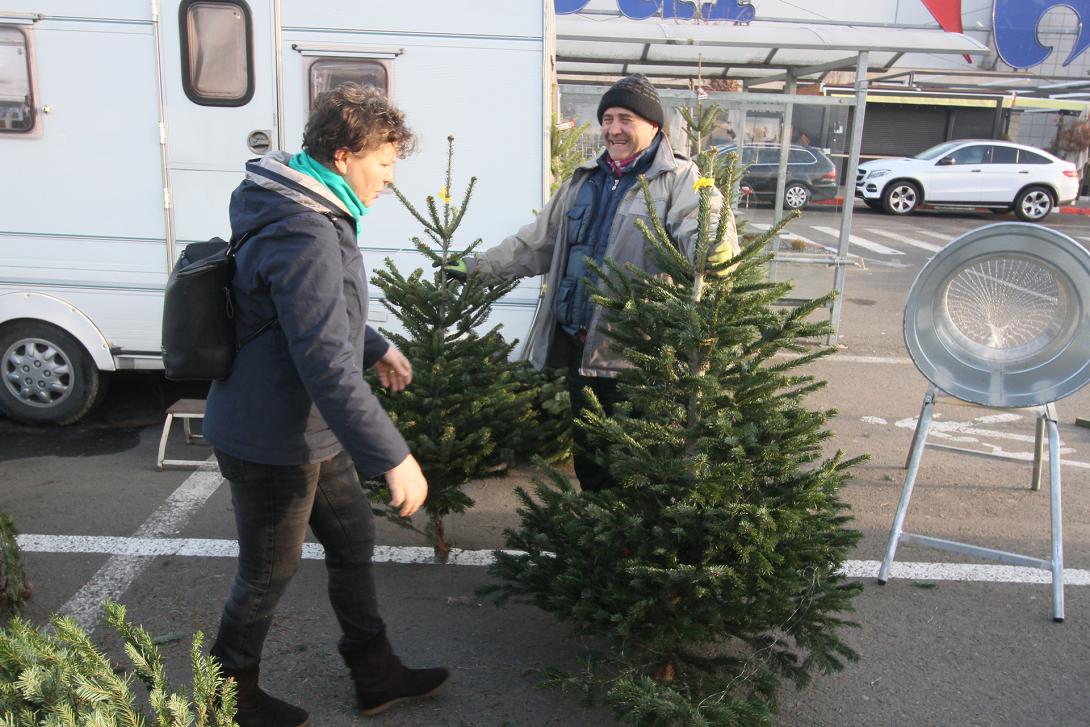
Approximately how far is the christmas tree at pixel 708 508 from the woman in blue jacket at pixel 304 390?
2.25 feet

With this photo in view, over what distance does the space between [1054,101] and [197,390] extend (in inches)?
977

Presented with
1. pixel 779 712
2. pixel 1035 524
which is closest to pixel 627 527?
pixel 779 712

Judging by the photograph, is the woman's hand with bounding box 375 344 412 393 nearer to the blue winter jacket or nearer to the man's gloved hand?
the blue winter jacket

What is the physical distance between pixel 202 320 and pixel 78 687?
39.5 inches

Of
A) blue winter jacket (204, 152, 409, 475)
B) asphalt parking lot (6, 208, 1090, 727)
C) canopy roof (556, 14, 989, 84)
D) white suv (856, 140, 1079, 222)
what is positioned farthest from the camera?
white suv (856, 140, 1079, 222)

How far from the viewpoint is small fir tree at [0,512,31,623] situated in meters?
3.44

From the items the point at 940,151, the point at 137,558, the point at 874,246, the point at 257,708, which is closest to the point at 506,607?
the point at 257,708

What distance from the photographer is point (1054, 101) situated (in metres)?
24.1

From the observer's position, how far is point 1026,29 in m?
23.6

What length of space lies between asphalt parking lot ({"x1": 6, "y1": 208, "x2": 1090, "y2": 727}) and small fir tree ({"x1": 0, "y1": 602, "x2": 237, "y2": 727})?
1.17 m

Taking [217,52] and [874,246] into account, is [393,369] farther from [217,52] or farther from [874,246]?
[874,246]

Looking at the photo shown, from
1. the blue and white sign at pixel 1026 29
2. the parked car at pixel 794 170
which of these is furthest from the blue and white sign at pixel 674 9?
the blue and white sign at pixel 1026 29

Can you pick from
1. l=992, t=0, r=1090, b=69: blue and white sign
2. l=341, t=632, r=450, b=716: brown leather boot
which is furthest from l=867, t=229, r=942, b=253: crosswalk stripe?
l=341, t=632, r=450, b=716: brown leather boot

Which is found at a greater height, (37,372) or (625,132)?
(625,132)
